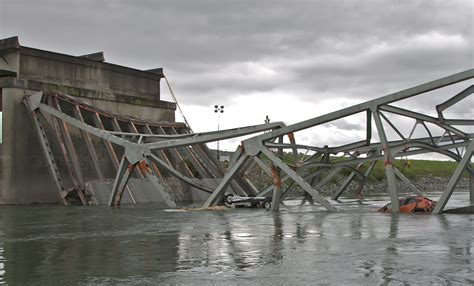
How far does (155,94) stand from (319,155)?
79.2ft

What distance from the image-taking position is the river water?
1050 centimetres

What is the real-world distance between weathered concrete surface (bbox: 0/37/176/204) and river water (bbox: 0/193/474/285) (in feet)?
67.6

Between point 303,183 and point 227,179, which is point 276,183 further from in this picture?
point 227,179

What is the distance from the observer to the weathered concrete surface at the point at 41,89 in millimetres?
42375

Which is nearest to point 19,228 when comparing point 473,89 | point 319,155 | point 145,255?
point 145,255

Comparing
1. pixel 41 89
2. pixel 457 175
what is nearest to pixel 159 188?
pixel 41 89

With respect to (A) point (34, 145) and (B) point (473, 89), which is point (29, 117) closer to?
(A) point (34, 145)

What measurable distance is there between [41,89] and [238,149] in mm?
19675

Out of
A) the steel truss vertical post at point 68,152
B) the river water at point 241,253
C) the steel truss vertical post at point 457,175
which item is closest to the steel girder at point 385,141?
the steel truss vertical post at point 457,175

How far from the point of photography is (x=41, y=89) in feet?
149

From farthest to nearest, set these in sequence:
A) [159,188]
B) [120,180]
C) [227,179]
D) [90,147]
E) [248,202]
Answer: [90,147]
[120,180]
[248,202]
[159,188]
[227,179]

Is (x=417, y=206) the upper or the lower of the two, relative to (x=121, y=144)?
lower

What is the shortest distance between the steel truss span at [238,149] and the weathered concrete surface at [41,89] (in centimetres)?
124

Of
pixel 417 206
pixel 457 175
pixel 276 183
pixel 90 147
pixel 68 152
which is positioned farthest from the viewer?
pixel 90 147
